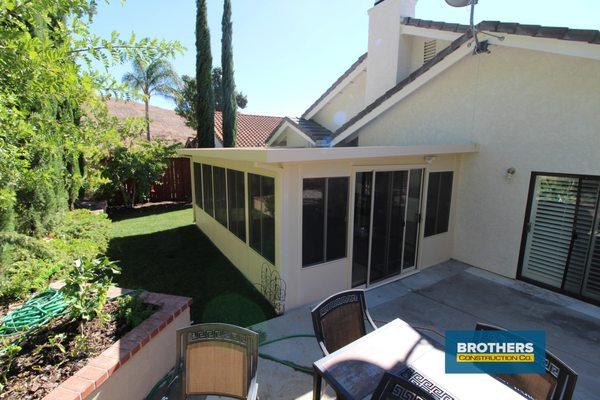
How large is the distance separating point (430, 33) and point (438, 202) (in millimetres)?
5000

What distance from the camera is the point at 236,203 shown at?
286 inches

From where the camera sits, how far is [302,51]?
13383 millimetres

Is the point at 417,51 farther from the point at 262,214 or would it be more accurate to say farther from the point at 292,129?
the point at 262,214

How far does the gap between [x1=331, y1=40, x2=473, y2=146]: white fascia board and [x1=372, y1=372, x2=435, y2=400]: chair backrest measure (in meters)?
7.43

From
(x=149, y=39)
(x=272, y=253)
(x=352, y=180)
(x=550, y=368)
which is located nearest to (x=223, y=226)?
(x=272, y=253)

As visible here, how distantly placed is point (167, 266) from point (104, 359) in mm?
4754

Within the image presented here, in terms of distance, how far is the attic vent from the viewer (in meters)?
9.09

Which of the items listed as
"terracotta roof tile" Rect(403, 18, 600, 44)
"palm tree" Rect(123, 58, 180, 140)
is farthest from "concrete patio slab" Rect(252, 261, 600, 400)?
"palm tree" Rect(123, 58, 180, 140)

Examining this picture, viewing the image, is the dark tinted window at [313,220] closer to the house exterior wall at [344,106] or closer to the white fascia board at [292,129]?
the white fascia board at [292,129]

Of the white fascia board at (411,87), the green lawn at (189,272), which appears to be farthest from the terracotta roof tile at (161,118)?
the white fascia board at (411,87)

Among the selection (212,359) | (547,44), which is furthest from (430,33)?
(212,359)

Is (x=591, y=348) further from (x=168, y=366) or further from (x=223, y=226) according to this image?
(x=223, y=226)

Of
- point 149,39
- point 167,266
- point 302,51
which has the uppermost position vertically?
point 302,51

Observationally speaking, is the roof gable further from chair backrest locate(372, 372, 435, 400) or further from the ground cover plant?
chair backrest locate(372, 372, 435, 400)
